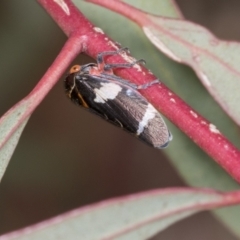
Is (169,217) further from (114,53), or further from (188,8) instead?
(188,8)

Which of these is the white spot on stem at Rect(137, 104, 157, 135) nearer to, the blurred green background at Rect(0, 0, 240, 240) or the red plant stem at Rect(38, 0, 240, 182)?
the red plant stem at Rect(38, 0, 240, 182)

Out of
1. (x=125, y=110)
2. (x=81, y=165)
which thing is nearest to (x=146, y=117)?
(x=125, y=110)

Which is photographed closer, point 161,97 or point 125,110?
point 161,97

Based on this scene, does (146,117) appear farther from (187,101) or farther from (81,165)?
(81,165)

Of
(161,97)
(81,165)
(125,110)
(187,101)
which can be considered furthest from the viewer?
(81,165)

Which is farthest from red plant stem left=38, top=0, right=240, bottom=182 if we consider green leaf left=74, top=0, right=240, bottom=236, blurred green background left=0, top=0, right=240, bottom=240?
blurred green background left=0, top=0, right=240, bottom=240
